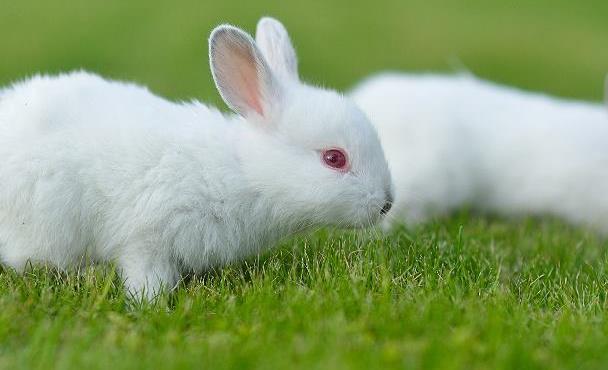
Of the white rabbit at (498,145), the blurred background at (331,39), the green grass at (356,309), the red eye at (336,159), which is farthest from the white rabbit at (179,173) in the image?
the blurred background at (331,39)

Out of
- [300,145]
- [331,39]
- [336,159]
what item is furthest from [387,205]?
[331,39]

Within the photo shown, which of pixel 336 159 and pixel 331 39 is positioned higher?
pixel 331 39

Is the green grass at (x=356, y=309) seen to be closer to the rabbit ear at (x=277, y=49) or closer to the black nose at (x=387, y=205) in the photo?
the black nose at (x=387, y=205)

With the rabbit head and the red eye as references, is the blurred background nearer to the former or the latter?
the rabbit head

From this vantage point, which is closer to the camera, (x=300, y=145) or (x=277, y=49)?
(x=300, y=145)

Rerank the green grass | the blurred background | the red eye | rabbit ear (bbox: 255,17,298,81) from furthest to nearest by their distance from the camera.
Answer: the blurred background, rabbit ear (bbox: 255,17,298,81), the red eye, the green grass

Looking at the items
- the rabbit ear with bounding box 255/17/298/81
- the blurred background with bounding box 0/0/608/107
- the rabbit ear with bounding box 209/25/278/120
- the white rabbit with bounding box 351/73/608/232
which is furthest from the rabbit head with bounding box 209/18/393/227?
the blurred background with bounding box 0/0/608/107

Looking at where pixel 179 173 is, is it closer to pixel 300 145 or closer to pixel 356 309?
pixel 300 145

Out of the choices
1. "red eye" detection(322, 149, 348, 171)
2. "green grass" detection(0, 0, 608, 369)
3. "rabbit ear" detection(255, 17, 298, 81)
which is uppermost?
"rabbit ear" detection(255, 17, 298, 81)
